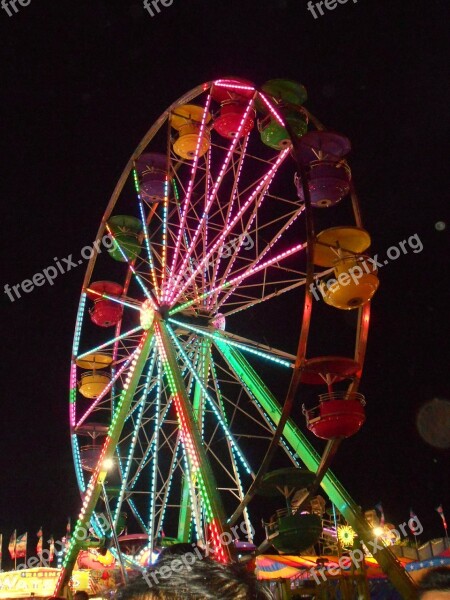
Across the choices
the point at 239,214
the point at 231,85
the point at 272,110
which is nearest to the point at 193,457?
the point at 239,214

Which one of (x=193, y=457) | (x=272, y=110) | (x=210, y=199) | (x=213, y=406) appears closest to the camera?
(x=193, y=457)

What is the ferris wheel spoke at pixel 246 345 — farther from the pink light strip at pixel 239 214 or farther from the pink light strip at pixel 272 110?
the pink light strip at pixel 272 110

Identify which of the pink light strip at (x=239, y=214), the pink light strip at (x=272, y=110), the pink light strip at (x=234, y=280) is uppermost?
the pink light strip at (x=272, y=110)

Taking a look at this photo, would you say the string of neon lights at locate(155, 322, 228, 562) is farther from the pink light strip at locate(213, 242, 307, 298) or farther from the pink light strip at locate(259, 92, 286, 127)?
the pink light strip at locate(259, 92, 286, 127)

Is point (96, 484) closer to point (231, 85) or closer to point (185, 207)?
point (185, 207)

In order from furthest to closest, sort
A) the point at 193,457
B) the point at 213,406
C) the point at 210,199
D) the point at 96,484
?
the point at 210,199
the point at 96,484
the point at 213,406
the point at 193,457

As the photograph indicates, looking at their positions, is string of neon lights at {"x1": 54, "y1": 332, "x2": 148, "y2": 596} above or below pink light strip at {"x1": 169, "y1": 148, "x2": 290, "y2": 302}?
below

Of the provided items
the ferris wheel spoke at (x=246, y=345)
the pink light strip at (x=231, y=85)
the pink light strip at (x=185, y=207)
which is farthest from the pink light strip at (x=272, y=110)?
the ferris wheel spoke at (x=246, y=345)

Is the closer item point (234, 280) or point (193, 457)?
point (193, 457)

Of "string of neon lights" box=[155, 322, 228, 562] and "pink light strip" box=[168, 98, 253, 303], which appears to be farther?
"pink light strip" box=[168, 98, 253, 303]

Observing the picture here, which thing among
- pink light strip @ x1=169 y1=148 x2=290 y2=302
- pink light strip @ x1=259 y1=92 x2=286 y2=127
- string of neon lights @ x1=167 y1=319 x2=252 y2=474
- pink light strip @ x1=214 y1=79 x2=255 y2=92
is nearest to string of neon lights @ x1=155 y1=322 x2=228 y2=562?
string of neon lights @ x1=167 y1=319 x2=252 y2=474

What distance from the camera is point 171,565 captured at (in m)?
1.56

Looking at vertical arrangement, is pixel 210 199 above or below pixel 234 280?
above

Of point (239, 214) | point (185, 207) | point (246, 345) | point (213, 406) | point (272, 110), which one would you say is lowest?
point (213, 406)
